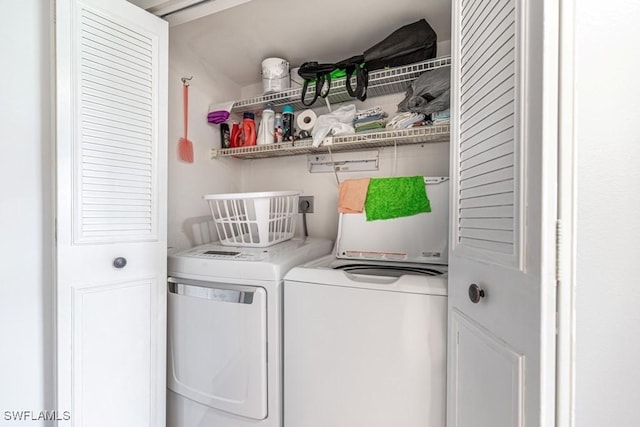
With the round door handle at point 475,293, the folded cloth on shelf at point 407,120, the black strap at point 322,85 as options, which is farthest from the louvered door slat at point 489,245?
the black strap at point 322,85

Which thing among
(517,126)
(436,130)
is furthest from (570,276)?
(436,130)

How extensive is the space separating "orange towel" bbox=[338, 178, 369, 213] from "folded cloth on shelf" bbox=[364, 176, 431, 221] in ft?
0.10

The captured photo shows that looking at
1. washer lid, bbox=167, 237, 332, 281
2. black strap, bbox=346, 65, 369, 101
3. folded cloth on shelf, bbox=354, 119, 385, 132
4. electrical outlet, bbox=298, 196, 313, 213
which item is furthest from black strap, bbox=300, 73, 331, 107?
washer lid, bbox=167, 237, 332, 281

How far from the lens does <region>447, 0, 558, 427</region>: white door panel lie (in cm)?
52

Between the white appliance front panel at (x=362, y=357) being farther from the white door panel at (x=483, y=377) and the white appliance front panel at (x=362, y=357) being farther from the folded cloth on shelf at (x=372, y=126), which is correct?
the folded cloth on shelf at (x=372, y=126)

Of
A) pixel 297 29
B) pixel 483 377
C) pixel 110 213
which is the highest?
pixel 297 29

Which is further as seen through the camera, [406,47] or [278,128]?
[278,128]

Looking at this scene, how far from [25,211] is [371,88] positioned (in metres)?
1.73

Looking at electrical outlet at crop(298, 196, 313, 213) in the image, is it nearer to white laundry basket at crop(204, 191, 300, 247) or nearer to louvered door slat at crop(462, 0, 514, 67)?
white laundry basket at crop(204, 191, 300, 247)

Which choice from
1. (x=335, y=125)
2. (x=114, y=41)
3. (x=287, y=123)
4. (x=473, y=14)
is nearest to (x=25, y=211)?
(x=114, y=41)

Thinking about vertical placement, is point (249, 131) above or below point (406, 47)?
below

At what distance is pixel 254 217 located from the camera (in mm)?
1524

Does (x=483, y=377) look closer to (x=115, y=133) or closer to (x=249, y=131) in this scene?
(x=115, y=133)

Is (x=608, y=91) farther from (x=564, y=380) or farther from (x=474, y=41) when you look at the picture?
(x=564, y=380)
